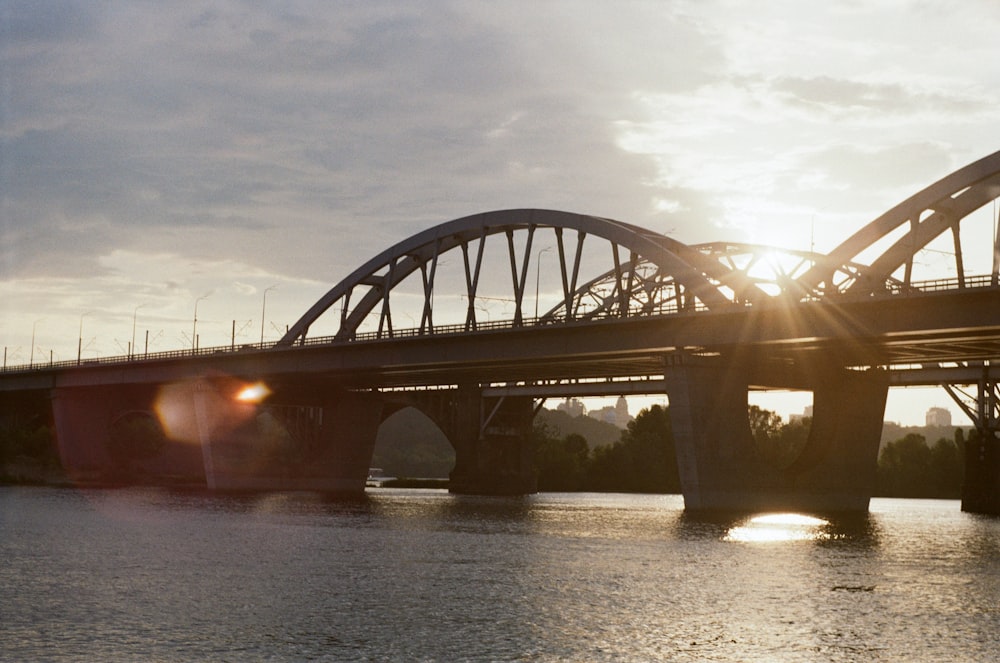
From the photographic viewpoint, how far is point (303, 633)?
29.5 meters

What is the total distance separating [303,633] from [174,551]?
22.8 meters

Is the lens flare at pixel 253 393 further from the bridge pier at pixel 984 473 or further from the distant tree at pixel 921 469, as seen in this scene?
the distant tree at pixel 921 469

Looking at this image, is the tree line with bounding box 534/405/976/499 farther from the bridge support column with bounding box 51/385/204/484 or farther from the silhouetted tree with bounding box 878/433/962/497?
the bridge support column with bounding box 51/385/204/484

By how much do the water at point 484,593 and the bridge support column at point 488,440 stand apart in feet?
276

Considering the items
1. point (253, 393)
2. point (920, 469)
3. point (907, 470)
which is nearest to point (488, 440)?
point (253, 393)

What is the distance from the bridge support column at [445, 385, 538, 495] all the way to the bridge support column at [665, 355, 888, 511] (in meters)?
66.4

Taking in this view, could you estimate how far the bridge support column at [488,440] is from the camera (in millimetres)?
156125

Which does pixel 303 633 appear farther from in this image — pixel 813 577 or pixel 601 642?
pixel 813 577

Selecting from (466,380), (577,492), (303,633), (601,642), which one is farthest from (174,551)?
(577,492)

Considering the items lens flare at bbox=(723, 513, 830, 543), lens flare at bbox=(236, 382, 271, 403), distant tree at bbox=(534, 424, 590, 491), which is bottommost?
lens flare at bbox=(723, 513, 830, 543)

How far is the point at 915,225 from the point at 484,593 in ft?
152

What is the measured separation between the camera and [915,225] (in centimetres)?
7450

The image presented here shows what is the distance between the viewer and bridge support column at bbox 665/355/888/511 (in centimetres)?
8300

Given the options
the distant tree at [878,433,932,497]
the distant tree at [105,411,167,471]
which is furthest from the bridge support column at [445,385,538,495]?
the distant tree at [878,433,932,497]
